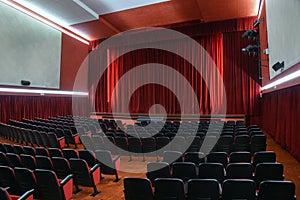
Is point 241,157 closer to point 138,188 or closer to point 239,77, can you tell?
point 138,188

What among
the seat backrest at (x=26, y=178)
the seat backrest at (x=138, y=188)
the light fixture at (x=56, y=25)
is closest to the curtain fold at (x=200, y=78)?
the light fixture at (x=56, y=25)

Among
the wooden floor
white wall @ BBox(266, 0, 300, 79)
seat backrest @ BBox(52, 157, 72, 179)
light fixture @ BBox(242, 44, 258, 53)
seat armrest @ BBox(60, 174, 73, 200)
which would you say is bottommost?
the wooden floor

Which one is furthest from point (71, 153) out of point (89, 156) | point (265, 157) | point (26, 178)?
point (265, 157)

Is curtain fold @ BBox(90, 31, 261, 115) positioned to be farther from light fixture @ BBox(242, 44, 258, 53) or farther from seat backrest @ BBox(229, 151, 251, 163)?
seat backrest @ BBox(229, 151, 251, 163)

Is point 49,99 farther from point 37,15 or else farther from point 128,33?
point 128,33

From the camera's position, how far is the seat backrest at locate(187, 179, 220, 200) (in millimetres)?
2863

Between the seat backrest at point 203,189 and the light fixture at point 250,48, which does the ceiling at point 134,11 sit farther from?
the seat backrest at point 203,189

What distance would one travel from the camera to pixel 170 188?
2990mm

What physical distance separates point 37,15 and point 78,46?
14.3 ft

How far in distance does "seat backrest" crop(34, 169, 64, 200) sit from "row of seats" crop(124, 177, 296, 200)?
3.79 feet

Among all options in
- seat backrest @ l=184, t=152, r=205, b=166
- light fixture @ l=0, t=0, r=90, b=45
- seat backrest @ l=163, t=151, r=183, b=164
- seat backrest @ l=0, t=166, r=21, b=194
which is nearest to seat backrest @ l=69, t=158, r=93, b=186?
seat backrest @ l=0, t=166, r=21, b=194

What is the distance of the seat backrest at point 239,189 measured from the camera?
2.76 metres

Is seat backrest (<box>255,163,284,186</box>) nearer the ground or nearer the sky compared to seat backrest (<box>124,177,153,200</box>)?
nearer the sky

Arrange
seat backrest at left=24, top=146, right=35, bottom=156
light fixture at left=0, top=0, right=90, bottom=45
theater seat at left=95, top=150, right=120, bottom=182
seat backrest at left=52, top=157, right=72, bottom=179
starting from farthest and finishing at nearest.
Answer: light fixture at left=0, top=0, right=90, bottom=45, seat backrest at left=24, top=146, right=35, bottom=156, theater seat at left=95, top=150, right=120, bottom=182, seat backrest at left=52, top=157, right=72, bottom=179
